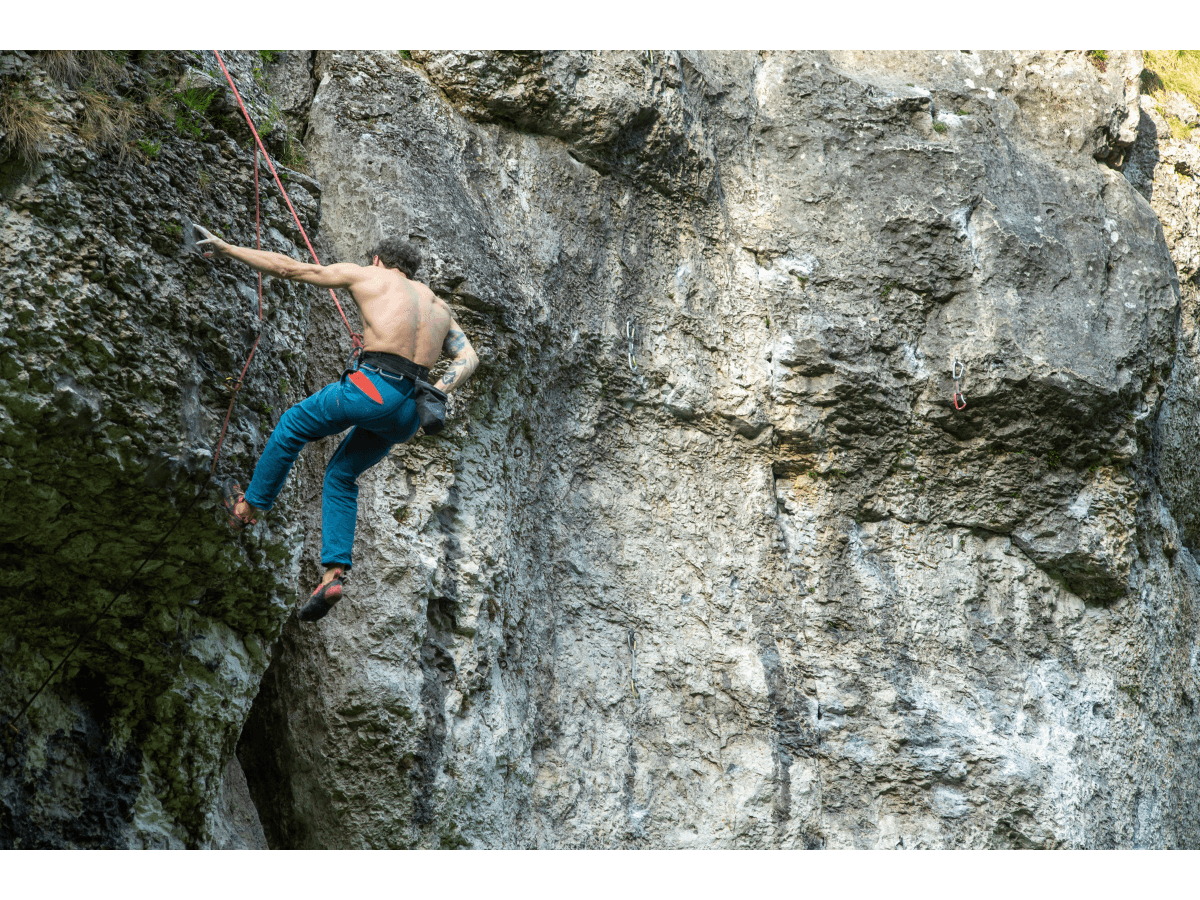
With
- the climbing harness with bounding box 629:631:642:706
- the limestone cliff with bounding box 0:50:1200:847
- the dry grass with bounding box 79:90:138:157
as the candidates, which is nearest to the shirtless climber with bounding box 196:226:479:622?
the dry grass with bounding box 79:90:138:157

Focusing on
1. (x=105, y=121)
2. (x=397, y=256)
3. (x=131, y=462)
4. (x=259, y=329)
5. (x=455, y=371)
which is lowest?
(x=131, y=462)

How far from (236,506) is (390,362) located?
122 cm

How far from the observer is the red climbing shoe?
5.83m

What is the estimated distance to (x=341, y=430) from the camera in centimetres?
569

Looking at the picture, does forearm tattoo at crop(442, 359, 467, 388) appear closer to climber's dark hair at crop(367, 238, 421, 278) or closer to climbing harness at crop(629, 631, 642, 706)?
climber's dark hair at crop(367, 238, 421, 278)

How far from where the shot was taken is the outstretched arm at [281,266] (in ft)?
17.7

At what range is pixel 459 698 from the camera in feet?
24.0

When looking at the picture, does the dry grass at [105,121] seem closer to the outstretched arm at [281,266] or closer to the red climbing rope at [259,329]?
the outstretched arm at [281,266]

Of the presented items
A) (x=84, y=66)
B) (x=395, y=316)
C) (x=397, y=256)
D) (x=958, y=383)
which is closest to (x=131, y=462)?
(x=395, y=316)

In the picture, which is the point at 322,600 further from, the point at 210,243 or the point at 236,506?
the point at 210,243

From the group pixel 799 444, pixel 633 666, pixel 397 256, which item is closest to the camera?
pixel 397 256

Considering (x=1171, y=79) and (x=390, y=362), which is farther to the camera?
(x=1171, y=79)

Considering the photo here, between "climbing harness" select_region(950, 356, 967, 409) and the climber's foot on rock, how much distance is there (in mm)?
5939

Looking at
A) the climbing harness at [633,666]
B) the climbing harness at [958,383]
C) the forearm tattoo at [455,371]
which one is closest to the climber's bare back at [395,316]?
the forearm tattoo at [455,371]
